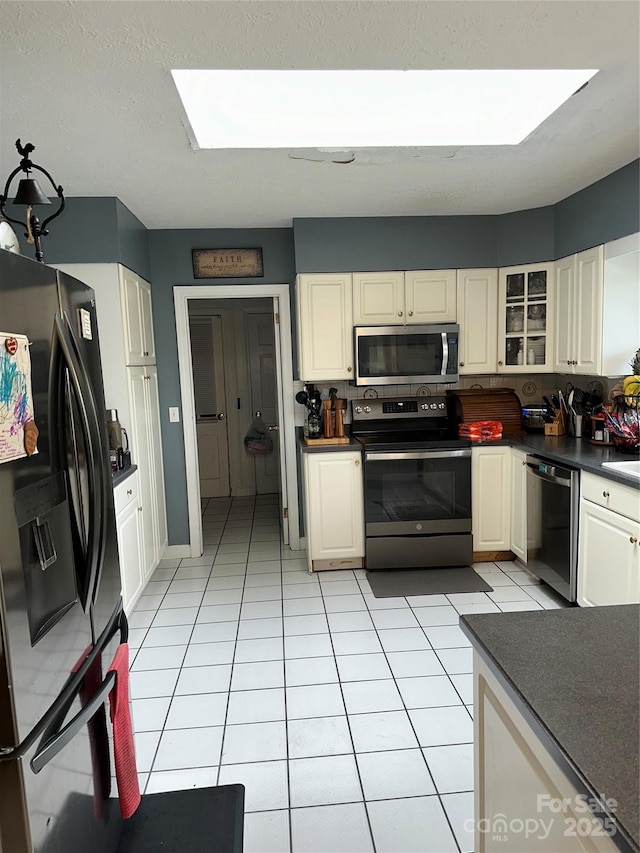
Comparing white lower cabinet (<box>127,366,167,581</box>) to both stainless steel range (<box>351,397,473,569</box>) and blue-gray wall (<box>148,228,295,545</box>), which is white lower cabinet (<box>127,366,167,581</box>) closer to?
blue-gray wall (<box>148,228,295,545</box>)

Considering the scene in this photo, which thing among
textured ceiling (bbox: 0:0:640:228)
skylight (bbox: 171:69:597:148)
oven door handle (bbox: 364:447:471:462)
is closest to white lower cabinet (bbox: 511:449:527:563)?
oven door handle (bbox: 364:447:471:462)

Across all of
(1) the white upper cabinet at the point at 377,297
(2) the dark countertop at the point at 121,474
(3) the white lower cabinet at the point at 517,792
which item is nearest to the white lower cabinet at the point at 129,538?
(2) the dark countertop at the point at 121,474

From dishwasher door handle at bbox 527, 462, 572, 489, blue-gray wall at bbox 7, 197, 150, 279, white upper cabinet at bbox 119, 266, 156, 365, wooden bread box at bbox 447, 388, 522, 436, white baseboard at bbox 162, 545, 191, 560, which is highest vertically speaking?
blue-gray wall at bbox 7, 197, 150, 279

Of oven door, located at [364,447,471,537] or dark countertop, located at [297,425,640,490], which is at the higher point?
dark countertop, located at [297,425,640,490]

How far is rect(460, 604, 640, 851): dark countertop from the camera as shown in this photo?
81 cm

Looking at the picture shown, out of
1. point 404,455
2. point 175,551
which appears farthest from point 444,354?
point 175,551

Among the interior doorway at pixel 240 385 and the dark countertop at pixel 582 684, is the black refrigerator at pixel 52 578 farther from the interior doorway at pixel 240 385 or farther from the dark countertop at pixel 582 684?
the interior doorway at pixel 240 385

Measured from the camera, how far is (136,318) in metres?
3.52

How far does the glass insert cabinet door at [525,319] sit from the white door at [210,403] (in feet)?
10.0

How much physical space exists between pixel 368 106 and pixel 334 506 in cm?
243

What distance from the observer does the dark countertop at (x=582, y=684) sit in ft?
2.64

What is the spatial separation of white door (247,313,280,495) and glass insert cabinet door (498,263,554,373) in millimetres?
2642

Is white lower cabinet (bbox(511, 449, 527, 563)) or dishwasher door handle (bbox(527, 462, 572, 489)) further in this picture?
white lower cabinet (bbox(511, 449, 527, 563))

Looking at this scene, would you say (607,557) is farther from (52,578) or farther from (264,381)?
(264,381)
